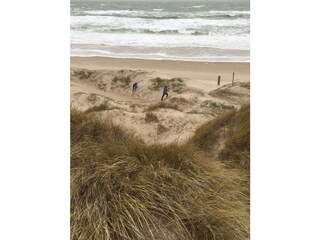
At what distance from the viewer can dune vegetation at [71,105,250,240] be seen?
204 cm

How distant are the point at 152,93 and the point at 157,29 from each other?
39 cm

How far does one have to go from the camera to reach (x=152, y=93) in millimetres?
2471

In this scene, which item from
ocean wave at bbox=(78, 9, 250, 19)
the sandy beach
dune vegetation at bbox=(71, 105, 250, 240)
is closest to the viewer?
dune vegetation at bbox=(71, 105, 250, 240)

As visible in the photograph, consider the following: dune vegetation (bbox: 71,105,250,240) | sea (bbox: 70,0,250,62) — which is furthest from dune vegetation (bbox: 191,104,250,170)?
sea (bbox: 70,0,250,62)

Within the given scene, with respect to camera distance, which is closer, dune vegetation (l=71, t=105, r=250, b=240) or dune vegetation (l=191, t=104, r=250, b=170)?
dune vegetation (l=71, t=105, r=250, b=240)

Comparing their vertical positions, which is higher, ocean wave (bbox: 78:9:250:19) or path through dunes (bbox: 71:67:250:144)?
ocean wave (bbox: 78:9:250:19)

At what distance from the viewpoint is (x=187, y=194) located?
2.18 m

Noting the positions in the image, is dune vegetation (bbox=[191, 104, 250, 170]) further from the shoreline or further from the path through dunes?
the shoreline

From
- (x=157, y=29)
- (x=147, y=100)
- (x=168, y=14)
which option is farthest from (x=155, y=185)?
(x=168, y=14)

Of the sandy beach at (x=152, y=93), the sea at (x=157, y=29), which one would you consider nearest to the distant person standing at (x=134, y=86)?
the sandy beach at (x=152, y=93)

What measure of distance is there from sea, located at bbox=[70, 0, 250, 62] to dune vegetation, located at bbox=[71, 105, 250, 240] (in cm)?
42

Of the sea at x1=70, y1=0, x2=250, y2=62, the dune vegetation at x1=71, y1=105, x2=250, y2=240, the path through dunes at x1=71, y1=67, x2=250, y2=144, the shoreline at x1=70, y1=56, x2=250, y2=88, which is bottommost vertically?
the dune vegetation at x1=71, y1=105, x2=250, y2=240

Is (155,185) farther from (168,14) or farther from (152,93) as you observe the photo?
(168,14)
